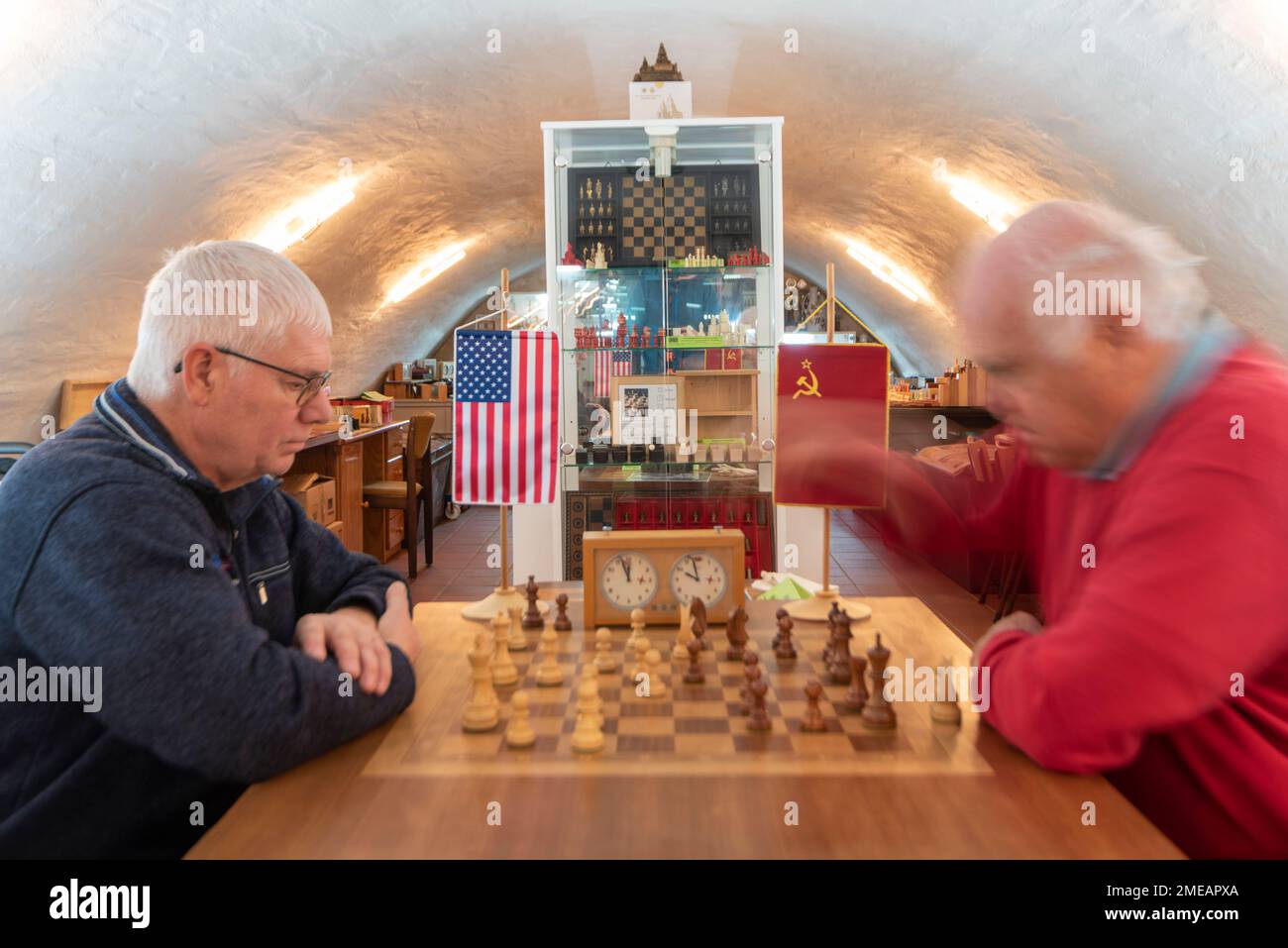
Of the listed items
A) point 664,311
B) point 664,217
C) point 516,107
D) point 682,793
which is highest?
point 516,107

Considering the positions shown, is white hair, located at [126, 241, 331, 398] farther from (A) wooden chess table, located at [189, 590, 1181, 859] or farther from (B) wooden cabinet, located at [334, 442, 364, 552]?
(B) wooden cabinet, located at [334, 442, 364, 552]

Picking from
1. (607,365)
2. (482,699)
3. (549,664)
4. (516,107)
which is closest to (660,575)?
(549,664)

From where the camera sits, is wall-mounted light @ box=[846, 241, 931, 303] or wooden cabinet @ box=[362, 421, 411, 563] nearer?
wooden cabinet @ box=[362, 421, 411, 563]

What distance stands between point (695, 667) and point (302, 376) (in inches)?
35.4

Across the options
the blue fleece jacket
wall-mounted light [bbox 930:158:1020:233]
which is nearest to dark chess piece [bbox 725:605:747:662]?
the blue fleece jacket

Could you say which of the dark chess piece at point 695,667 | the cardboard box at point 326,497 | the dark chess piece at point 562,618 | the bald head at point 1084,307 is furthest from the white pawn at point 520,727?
the cardboard box at point 326,497

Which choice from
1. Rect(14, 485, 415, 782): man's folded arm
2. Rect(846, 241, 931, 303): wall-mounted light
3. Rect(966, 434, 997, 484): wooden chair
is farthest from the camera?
Rect(846, 241, 931, 303): wall-mounted light

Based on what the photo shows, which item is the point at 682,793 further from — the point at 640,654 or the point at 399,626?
the point at 399,626

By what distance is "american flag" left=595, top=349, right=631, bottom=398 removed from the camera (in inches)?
191

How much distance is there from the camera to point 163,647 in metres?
1.22

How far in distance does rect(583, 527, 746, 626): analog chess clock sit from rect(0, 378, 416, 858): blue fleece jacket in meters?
0.60

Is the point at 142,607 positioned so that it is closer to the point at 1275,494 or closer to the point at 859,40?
the point at 1275,494
